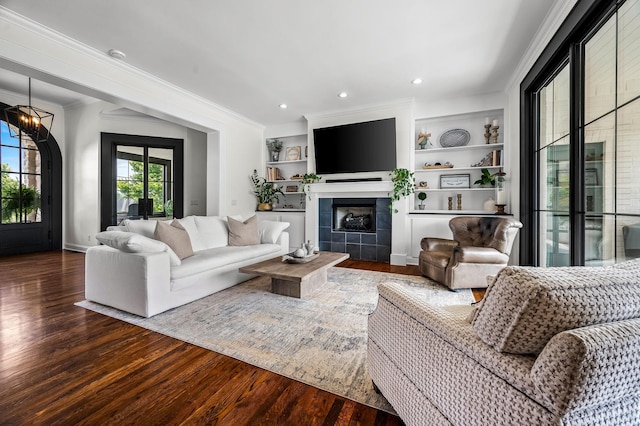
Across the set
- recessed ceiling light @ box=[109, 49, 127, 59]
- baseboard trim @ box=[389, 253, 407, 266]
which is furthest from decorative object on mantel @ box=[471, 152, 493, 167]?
recessed ceiling light @ box=[109, 49, 127, 59]

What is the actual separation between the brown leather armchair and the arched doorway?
6987 millimetres

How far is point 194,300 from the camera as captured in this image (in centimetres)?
279

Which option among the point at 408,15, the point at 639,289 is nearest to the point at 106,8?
the point at 408,15

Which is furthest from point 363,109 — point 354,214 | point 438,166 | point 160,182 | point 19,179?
point 19,179

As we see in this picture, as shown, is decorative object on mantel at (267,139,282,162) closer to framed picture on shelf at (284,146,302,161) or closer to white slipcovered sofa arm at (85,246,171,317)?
framed picture on shelf at (284,146,302,161)

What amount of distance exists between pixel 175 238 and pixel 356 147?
323 cm

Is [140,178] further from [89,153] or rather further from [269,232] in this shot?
[269,232]

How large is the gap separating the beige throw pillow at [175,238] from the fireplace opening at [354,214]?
2822mm

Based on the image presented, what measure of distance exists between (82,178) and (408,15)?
631 centimetres

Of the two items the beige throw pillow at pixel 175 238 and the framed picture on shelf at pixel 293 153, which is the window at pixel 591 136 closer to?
the beige throw pillow at pixel 175 238

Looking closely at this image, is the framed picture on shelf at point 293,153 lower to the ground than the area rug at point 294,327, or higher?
higher

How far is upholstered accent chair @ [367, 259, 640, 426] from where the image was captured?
641 millimetres

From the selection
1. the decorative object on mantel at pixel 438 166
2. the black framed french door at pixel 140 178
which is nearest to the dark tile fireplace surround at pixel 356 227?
the decorative object on mantel at pixel 438 166

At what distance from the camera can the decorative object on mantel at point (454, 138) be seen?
15.4ft
